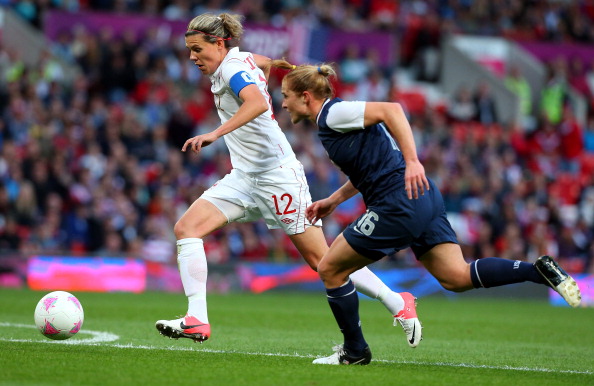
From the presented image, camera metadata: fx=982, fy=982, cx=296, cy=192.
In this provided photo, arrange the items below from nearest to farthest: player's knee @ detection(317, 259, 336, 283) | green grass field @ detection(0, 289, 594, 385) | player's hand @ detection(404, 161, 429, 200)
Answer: green grass field @ detection(0, 289, 594, 385), player's hand @ detection(404, 161, 429, 200), player's knee @ detection(317, 259, 336, 283)

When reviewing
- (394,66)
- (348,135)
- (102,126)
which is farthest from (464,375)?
(394,66)

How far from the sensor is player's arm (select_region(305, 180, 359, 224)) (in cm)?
676

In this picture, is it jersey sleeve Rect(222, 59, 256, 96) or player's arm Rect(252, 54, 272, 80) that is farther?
player's arm Rect(252, 54, 272, 80)

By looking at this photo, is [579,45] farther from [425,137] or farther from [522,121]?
[425,137]

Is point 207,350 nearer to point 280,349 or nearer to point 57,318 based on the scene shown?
point 280,349

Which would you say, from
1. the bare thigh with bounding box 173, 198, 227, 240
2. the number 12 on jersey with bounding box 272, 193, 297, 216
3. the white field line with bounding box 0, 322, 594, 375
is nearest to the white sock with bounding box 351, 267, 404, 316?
the white field line with bounding box 0, 322, 594, 375

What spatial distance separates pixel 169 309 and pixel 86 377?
6380 mm

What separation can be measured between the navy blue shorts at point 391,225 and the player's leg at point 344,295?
96 mm

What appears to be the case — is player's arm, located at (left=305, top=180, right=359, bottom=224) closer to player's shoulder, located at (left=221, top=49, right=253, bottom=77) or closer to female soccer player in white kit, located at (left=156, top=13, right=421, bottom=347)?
female soccer player in white kit, located at (left=156, top=13, right=421, bottom=347)

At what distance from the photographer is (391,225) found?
6207 millimetres

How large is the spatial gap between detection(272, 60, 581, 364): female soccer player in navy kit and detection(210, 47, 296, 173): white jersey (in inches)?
33.8

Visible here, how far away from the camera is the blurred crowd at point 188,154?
16.0 meters

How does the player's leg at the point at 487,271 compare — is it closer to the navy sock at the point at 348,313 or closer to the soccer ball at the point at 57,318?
the navy sock at the point at 348,313

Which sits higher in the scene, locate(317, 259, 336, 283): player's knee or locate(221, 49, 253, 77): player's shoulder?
locate(221, 49, 253, 77): player's shoulder
